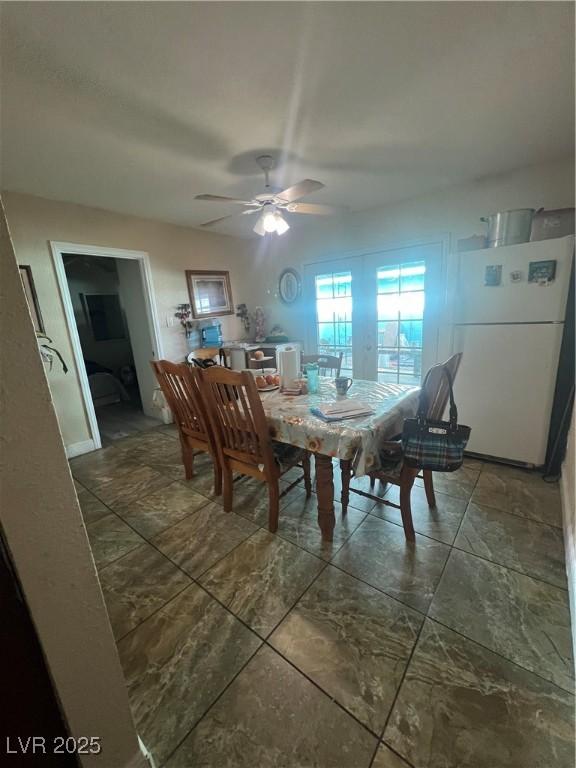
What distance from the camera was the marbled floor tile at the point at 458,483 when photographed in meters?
2.09

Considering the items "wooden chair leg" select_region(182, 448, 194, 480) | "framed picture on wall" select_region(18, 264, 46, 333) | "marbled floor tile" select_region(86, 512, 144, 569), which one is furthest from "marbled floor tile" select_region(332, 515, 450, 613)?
"framed picture on wall" select_region(18, 264, 46, 333)

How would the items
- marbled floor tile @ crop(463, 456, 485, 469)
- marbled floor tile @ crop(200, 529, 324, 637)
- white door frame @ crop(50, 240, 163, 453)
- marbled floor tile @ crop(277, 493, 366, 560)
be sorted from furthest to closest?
1. white door frame @ crop(50, 240, 163, 453)
2. marbled floor tile @ crop(463, 456, 485, 469)
3. marbled floor tile @ crop(277, 493, 366, 560)
4. marbled floor tile @ crop(200, 529, 324, 637)

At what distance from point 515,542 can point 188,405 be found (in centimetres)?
212

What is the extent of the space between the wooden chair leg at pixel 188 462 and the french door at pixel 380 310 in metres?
2.36

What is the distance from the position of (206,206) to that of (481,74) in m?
2.43

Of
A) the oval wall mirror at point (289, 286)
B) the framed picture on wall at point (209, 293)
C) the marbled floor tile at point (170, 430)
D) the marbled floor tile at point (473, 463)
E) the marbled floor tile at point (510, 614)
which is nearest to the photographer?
the marbled floor tile at point (510, 614)

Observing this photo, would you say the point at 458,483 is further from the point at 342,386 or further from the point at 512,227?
the point at 512,227

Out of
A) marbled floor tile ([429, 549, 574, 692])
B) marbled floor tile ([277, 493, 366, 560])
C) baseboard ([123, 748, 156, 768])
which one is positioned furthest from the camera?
marbled floor tile ([277, 493, 366, 560])

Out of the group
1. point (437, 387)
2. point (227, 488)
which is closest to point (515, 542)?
point (437, 387)

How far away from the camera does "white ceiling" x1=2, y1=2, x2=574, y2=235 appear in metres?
1.16

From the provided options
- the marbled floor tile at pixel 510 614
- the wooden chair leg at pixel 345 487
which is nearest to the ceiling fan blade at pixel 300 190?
the wooden chair leg at pixel 345 487

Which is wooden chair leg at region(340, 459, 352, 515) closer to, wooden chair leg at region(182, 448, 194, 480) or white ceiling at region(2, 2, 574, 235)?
wooden chair leg at region(182, 448, 194, 480)

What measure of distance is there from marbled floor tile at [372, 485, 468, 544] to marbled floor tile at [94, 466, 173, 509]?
5.70 ft

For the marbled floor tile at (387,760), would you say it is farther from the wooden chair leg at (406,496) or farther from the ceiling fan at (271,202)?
the ceiling fan at (271,202)
